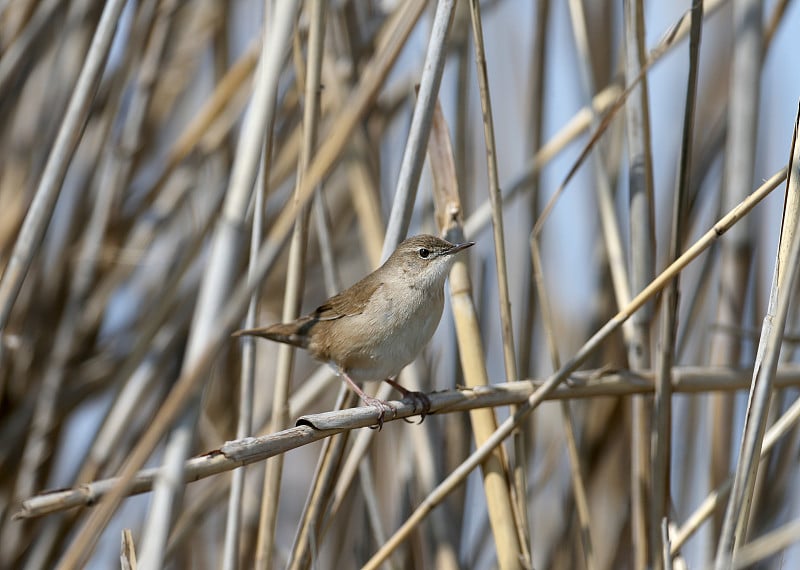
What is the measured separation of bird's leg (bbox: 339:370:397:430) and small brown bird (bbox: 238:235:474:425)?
0.01 m

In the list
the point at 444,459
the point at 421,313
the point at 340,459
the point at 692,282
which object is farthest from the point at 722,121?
the point at 340,459

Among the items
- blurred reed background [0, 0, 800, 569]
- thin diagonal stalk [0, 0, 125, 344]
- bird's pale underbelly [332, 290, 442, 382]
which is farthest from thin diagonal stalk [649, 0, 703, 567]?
thin diagonal stalk [0, 0, 125, 344]

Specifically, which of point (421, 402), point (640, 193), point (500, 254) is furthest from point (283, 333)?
point (640, 193)

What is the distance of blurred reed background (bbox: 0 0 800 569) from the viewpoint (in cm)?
217

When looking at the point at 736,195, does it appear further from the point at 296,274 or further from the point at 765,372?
the point at 296,274

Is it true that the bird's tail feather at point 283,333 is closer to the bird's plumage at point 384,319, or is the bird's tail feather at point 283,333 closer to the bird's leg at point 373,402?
the bird's plumage at point 384,319

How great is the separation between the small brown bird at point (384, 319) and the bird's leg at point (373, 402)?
0.01 meters

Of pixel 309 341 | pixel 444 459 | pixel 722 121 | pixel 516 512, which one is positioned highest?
pixel 722 121

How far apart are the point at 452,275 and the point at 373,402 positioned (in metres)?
0.42

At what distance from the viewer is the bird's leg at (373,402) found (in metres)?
2.01

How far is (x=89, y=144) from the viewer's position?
10.3 feet

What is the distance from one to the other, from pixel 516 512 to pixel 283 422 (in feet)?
2.21

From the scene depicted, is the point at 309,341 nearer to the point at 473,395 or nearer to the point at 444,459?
the point at 444,459

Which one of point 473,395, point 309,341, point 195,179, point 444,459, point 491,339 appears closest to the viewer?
point 473,395
